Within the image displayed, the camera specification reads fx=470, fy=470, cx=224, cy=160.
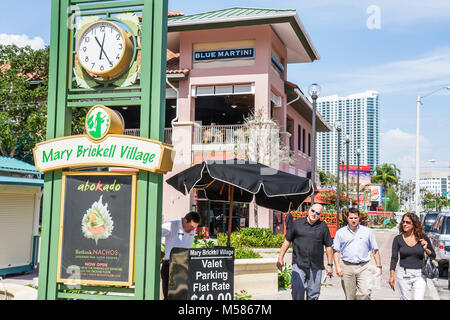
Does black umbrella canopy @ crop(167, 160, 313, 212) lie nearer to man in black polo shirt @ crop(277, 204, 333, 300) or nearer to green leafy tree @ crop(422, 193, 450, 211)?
man in black polo shirt @ crop(277, 204, 333, 300)

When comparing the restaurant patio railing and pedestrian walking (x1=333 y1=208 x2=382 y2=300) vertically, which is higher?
the restaurant patio railing

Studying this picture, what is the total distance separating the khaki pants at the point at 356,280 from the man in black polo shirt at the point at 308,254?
1.67 ft

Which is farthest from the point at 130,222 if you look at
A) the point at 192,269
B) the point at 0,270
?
the point at 0,270

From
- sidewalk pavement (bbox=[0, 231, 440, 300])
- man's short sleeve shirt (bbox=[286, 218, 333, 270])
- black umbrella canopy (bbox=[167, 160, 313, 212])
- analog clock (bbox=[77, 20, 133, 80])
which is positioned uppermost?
analog clock (bbox=[77, 20, 133, 80])

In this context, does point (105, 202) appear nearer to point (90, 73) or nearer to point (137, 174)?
point (137, 174)

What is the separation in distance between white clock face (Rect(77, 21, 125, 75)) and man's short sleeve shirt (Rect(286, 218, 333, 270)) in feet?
12.3

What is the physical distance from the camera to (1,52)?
73.4ft

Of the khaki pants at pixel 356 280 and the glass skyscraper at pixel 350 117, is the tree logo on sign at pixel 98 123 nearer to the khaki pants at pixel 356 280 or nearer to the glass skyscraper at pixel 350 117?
the khaki pants at pixel 356 280

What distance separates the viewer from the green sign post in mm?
6707

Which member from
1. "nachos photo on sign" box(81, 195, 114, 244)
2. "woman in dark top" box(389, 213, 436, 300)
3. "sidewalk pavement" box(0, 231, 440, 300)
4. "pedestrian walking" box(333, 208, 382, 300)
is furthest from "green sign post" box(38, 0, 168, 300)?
"woman in dark top" box(389, 213, 436, 300)

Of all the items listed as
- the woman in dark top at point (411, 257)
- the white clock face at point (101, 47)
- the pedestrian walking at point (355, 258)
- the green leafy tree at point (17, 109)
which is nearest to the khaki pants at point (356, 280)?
the pedestrian walking at point (355, 258)

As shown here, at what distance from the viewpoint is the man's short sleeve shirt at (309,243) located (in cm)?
686

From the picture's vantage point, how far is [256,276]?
391 inches

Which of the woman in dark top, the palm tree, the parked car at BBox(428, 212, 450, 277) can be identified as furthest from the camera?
the palm tree
